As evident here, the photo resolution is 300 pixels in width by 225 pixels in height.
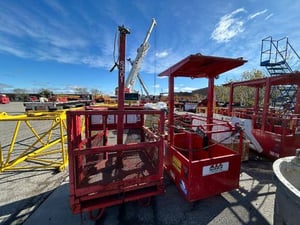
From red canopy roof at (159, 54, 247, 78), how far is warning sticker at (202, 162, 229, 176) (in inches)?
76.5

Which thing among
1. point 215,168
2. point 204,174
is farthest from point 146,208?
point 215,168

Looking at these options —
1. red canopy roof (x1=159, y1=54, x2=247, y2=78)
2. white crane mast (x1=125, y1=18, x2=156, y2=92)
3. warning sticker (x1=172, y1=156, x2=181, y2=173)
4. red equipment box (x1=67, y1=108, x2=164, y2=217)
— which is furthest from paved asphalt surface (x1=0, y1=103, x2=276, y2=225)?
white crane mast (x1=125, y1=18, x2=156, y2=92)

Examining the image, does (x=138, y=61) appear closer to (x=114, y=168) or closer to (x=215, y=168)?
(x=114, y=168)

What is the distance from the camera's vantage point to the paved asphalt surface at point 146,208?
255 centimetres

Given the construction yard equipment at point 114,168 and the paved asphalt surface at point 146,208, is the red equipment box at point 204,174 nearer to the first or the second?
the paved asphalt surface at point 146,208

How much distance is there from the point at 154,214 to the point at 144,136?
186 centimetres

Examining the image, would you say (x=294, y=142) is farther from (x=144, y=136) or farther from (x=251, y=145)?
(x=144, y=136)

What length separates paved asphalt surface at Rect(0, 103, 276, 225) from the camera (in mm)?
2553

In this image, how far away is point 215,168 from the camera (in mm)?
2855

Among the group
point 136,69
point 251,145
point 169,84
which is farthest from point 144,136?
point 136,69

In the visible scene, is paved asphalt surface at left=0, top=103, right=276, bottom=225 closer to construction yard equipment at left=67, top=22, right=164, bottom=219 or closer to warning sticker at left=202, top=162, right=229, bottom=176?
construction yard equipment at left=67, top=22, right=164, bottom=219

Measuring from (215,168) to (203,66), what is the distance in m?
2.08

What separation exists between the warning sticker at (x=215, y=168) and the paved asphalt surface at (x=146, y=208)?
0.65 meters

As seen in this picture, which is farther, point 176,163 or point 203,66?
point 203,66
